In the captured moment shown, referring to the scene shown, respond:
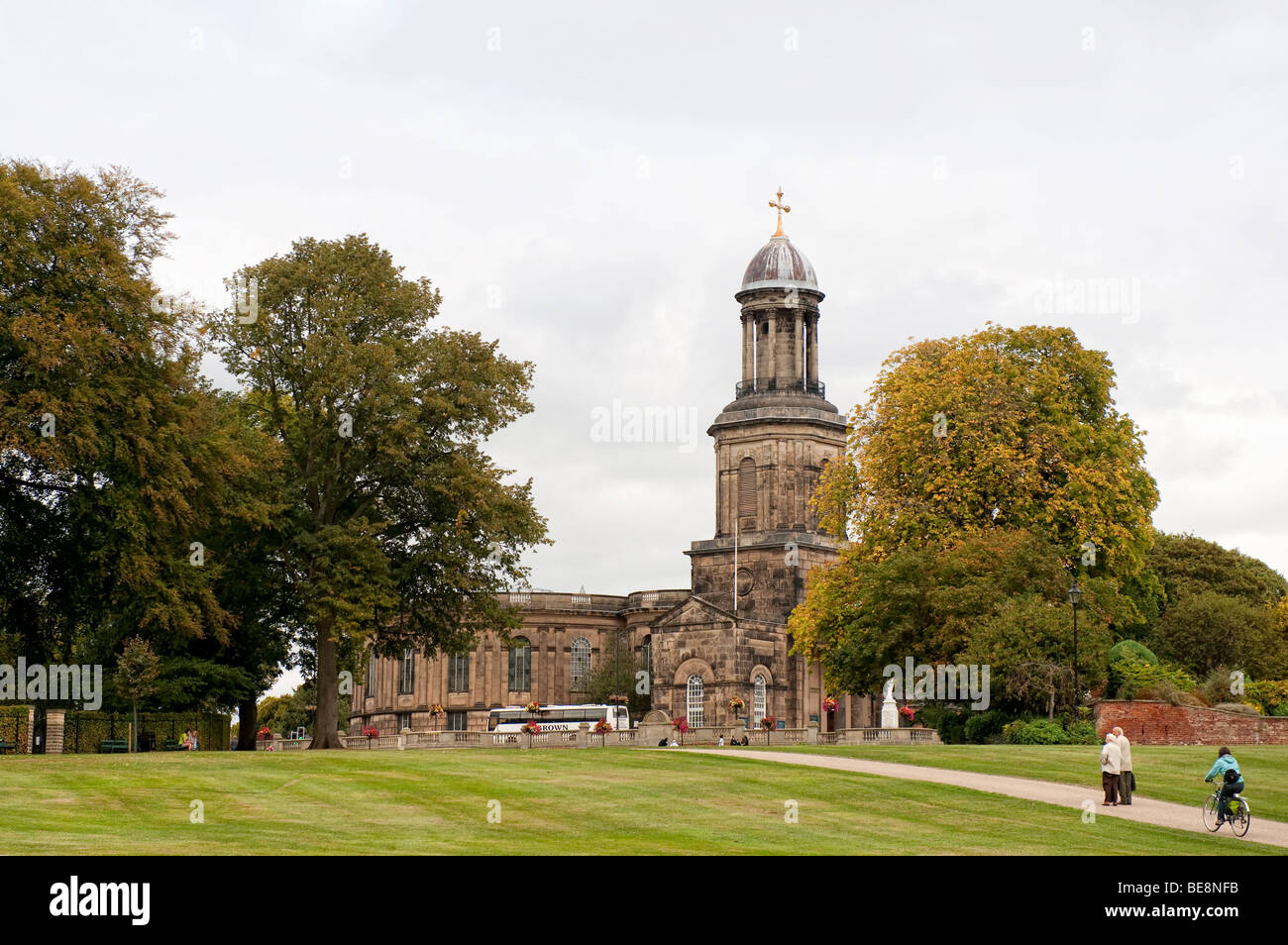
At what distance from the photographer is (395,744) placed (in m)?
55.8

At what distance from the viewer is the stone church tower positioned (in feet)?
281

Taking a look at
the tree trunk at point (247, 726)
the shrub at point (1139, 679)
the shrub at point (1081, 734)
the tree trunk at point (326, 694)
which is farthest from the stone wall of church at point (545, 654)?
the shrub at point (1081, 734)

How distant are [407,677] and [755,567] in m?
31.4

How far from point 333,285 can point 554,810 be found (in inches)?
1087

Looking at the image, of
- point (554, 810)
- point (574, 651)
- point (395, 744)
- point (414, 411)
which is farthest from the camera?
point (574, 651)

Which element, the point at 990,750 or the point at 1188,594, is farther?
the point at 1188,594

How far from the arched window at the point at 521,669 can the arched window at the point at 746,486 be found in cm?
2280

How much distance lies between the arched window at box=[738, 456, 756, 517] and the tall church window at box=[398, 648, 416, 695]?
29.2m

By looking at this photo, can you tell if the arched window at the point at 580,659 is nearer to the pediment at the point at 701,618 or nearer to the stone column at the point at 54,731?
the pediment at the point at 701,618

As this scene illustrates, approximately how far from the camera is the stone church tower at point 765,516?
85562 mm

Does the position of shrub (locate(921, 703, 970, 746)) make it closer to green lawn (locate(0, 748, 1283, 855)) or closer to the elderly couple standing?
green lawn (locate(0, 748, 1283, 855))

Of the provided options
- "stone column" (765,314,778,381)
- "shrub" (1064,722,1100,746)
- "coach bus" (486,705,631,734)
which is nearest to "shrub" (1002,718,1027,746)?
"shrub" (1064,722,1100,746)
